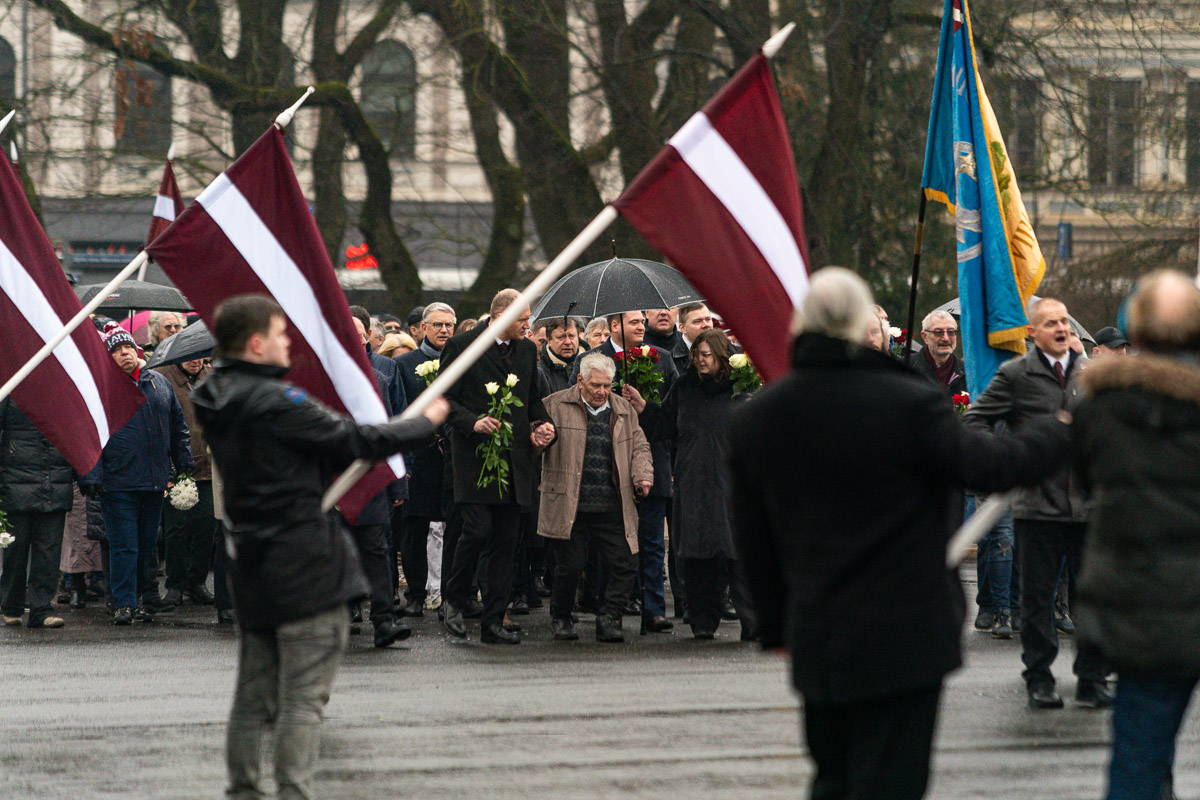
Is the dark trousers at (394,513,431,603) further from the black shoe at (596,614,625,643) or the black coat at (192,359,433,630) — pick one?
the black coat at (192,359,433,630)

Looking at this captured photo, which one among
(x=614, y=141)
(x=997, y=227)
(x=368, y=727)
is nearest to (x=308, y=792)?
(x=368, y=727)

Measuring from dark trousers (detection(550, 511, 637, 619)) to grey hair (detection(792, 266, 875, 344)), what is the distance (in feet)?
21.1

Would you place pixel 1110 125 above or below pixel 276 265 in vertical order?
above

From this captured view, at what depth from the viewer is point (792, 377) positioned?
4.30 m

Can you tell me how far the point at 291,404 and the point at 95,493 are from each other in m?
7.05

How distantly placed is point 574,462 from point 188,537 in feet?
13.2

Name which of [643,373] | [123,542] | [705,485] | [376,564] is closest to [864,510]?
[376,564]

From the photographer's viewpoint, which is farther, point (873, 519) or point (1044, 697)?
point (1044, 697)

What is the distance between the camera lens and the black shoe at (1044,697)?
806 cm

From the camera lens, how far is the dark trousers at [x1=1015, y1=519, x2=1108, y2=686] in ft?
26.8

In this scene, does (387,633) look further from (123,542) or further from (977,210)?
(977,210)

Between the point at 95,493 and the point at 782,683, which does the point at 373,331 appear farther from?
the point at 782,683

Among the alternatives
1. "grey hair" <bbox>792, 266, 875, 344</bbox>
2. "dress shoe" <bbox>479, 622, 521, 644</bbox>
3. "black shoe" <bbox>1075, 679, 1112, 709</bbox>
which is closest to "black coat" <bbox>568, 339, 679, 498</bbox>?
"dress shoe" <bbox>479, 622, 521, 644</bbox>

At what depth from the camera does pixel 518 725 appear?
759 cm
